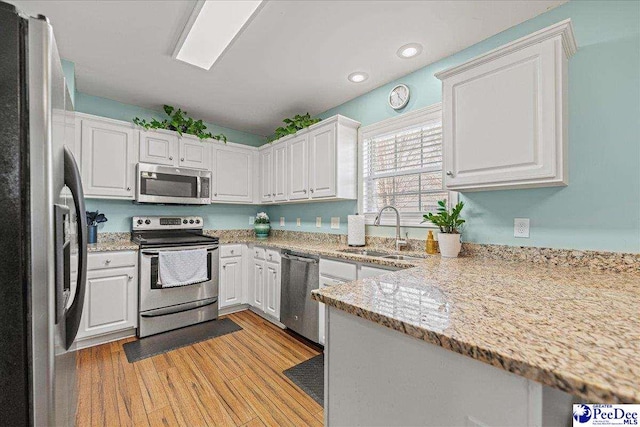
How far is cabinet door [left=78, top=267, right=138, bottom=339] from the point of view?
242 centimetres

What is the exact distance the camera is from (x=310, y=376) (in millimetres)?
2037

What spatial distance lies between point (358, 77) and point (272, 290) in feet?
7.68

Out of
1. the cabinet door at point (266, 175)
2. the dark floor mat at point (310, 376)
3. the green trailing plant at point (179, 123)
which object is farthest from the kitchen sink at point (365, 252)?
the green trailing plant at point (179, 123)

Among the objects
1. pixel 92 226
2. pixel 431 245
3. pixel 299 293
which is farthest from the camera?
pixel 92 226

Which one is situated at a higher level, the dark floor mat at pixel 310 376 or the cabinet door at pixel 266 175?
the cabinet door at pixel 266 175

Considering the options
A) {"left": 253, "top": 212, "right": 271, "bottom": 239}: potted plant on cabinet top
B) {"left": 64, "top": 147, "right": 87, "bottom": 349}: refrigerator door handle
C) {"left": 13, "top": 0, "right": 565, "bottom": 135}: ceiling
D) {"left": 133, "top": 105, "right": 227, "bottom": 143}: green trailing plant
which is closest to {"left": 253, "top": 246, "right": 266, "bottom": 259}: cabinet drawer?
{"left": 253, "top": 212, "right": 271, "bottom": 239}: potted plant on cabinet top

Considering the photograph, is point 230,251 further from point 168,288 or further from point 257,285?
point 168,288

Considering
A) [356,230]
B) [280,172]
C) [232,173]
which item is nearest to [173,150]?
[232,173]

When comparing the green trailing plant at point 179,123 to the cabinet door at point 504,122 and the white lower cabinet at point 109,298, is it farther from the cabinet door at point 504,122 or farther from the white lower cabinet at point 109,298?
the cabinet door at point 504,122

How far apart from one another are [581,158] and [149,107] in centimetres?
403

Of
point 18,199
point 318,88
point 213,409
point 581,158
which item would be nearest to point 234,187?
point 318,88

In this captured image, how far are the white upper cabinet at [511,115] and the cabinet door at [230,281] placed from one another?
8.39ft

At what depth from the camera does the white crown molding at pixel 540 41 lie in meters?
1.39

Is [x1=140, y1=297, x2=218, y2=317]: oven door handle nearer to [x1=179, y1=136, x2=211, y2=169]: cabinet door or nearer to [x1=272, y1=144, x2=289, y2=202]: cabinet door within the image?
[x1=272, y1=144, x2=289, y2=202]: cabinet door
